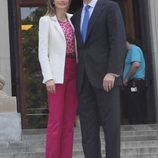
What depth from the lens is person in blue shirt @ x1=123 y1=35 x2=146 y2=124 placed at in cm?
944

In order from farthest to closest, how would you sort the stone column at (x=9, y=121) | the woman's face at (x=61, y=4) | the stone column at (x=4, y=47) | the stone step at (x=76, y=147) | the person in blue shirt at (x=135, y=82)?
the stone column at (x=4, y=47) → the person in blue shirt at (x=135, y=82) → the stone column at (x=9, y=121) → the stone step at (x=76, y=147) → the woman's face at (x=61, y=4)

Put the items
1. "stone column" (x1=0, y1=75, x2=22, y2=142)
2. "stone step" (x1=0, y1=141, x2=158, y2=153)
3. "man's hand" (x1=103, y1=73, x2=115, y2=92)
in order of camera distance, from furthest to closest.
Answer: "stone column" (x1=0, y1=75, x2=22, y2=142) → "stone step" (x1=0, y1=141, x2=158, y2=153) → "man's hand" (x1=103, y1=73, x2=115, y2=92)

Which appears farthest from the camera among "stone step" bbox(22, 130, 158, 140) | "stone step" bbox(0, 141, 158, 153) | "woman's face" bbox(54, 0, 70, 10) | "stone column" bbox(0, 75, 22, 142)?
"stone step" bbox(22, 130, 158, 140)

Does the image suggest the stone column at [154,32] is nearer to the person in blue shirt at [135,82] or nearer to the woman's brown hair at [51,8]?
the person in blue shirt at [135,82]

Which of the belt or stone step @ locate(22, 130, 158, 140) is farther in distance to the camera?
stone step @ locate(22, 130, 158, 140)

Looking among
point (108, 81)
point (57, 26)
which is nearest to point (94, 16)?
point (57, 26)

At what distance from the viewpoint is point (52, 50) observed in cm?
501

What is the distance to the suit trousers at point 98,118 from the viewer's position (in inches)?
184

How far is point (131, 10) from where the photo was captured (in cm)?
1205

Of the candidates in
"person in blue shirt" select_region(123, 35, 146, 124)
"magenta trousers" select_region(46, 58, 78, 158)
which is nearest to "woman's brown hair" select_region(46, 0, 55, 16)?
"magenta trousers" select_region(46, 58, 78, 158)

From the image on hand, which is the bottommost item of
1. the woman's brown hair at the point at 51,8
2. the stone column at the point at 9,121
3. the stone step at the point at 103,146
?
the stone step at the point at 103,146

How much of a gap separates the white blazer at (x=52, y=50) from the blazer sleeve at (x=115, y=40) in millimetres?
504

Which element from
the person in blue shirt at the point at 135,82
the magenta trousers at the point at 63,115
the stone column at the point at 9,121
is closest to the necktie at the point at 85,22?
the magenta trousers at the point at 63,115

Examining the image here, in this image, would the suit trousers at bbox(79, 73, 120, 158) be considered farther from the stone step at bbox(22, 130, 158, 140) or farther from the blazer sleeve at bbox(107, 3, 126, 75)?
the stone step at bbox(22, 130, 158, 140)
